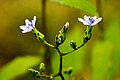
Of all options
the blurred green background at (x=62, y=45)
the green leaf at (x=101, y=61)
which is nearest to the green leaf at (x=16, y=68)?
the blurred green background at (x=62, y=45)

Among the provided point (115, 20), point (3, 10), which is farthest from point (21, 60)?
point (3, 10)

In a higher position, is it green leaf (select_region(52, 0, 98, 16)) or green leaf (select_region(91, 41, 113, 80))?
green leaf (select_region(52, 0, 98, 16))

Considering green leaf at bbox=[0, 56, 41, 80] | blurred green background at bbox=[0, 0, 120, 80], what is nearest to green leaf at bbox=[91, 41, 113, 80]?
blurred green background at bbox=[0, 0, 120, 80]

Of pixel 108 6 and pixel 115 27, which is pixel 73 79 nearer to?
pixel 115 27

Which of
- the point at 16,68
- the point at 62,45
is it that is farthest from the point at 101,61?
the point at 16,68

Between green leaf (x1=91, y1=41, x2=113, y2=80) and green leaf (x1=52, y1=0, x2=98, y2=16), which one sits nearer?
green leaf (x1=52, y1=0, x2=98, y2=16)

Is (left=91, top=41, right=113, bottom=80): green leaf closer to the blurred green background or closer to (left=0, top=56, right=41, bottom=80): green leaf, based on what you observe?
the blurred green background
